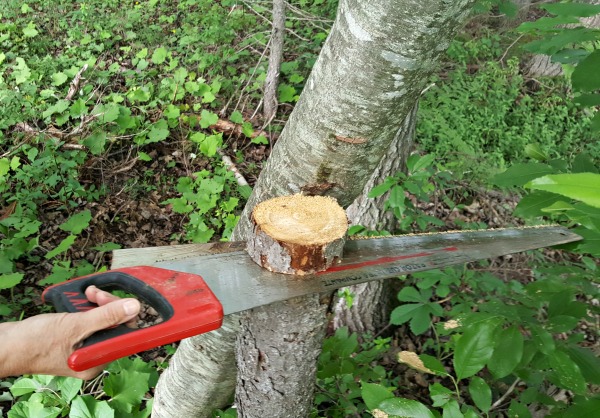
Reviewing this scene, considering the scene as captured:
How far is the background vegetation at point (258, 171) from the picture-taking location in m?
1.51

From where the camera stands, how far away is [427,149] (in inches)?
178

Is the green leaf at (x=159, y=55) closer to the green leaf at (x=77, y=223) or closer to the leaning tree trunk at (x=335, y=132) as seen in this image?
the green leaf at (x=77, y=223)

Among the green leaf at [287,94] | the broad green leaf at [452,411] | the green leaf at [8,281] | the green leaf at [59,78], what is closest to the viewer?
the broad green leaf at [452,411]

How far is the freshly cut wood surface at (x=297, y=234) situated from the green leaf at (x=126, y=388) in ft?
3.28

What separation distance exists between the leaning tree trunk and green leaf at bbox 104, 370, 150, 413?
43 cm

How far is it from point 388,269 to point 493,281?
3.87 feet

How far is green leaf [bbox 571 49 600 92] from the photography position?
56.4 inches

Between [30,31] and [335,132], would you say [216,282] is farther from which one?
[30,31]

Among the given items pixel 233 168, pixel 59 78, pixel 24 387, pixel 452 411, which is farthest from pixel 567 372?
pixel 59 78

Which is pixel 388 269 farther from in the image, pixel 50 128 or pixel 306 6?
pixel 306 6

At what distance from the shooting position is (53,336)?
109 cm

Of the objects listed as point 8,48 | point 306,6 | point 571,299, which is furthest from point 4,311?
point 306,6

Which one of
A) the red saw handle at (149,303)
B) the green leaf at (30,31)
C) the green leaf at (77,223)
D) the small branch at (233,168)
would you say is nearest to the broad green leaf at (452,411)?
the red saw handle at (149,303)

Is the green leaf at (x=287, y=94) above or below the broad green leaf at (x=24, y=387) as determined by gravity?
above
